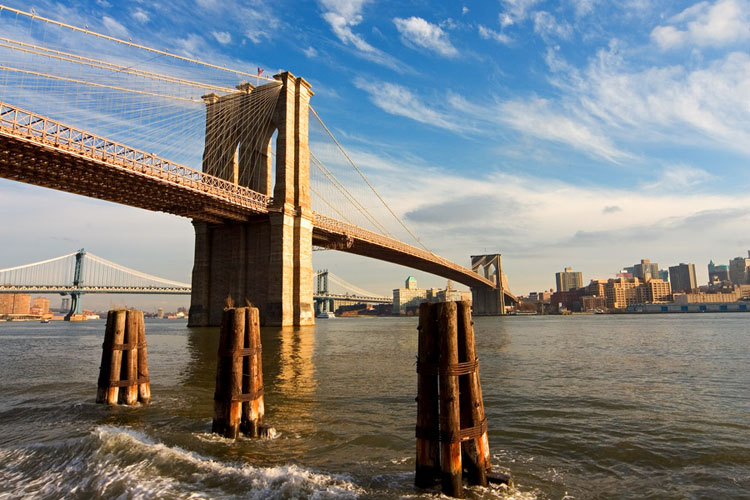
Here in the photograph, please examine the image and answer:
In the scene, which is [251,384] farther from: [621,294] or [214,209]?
[621,294]

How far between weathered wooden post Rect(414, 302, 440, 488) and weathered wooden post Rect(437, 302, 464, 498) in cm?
8

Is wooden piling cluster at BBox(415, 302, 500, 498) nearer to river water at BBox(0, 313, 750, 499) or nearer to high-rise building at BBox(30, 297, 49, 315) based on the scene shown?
river water at BBox(0, 313, 750, 499)

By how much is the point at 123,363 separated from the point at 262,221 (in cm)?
3521

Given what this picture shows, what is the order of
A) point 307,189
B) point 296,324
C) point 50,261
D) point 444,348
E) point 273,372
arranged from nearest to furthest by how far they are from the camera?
point 444,348, point 273,372, point 296,324, point 307,189, point 50,261

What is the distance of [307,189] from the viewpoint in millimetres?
44719

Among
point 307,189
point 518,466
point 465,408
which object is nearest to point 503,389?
point 518,466

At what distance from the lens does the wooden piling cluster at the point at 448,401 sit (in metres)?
4.45

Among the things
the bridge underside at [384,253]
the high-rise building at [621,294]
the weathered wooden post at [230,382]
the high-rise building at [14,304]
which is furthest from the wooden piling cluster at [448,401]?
the high-rise building at [14,304]

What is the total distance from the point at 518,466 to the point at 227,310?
14.8 feet

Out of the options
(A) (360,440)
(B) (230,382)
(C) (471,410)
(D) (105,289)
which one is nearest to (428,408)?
(C) (471,410)

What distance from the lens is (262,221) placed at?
43.1m

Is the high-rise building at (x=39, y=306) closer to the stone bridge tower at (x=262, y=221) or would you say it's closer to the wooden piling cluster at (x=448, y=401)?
the stone bridge tower at (x=262, y=221)

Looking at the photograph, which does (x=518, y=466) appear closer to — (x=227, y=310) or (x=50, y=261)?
(x=227, y=310)

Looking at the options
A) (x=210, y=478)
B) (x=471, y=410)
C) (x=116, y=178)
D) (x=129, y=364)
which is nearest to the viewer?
(x=471, y=410)
